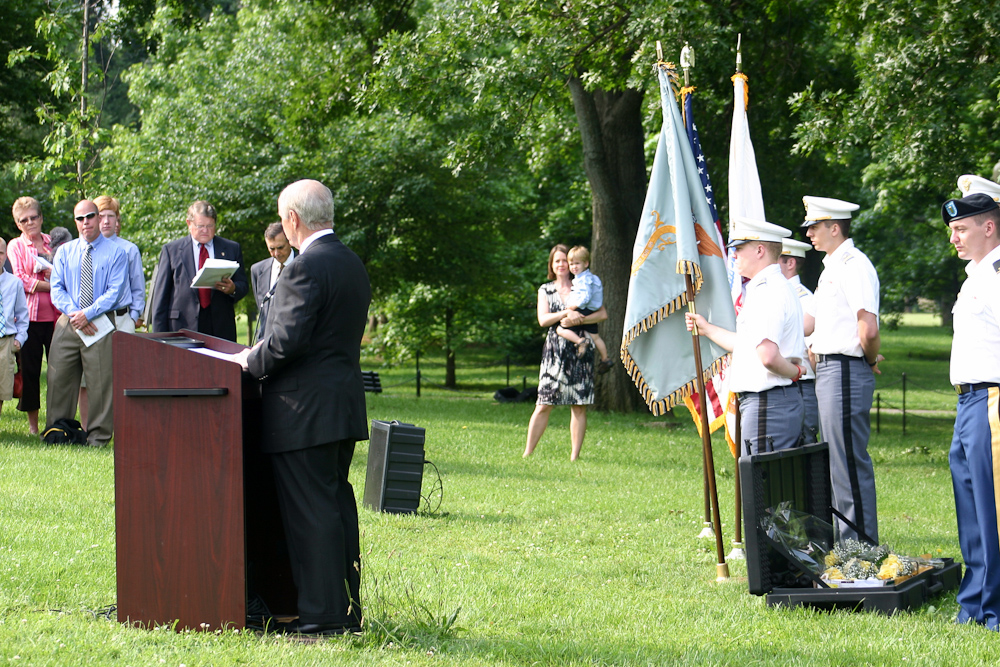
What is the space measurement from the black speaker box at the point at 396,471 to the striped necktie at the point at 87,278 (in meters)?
3.74

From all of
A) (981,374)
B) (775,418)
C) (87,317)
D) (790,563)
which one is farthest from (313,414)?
(87,317)

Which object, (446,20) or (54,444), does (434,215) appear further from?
(54,444)

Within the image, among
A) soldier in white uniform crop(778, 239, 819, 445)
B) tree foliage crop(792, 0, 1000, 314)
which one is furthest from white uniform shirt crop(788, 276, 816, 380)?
tree foliage crop(792, 0, 1000, 314)

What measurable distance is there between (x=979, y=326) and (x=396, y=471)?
14.7ft

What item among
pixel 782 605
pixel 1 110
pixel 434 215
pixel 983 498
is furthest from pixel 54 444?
pixel 1 110

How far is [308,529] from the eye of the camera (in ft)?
15.8

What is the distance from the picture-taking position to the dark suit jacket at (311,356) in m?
4.73

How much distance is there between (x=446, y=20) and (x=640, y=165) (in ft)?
14.9

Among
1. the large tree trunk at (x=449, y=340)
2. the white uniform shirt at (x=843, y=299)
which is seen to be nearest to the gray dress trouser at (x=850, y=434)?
the white uniform shirt at (x=843, y=299)

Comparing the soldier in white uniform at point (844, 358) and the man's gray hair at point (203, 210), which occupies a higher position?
the man's gray hair at point (203, 210)

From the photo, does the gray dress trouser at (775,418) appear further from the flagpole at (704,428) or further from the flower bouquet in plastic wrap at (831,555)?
the flower bouquet in plastic wrap at (831,555)

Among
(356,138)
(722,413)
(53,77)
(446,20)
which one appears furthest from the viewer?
(356,138)

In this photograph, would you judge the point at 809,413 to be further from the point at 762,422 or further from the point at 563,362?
the point at 563,362

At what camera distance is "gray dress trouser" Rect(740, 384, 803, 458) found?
6.50 metres
